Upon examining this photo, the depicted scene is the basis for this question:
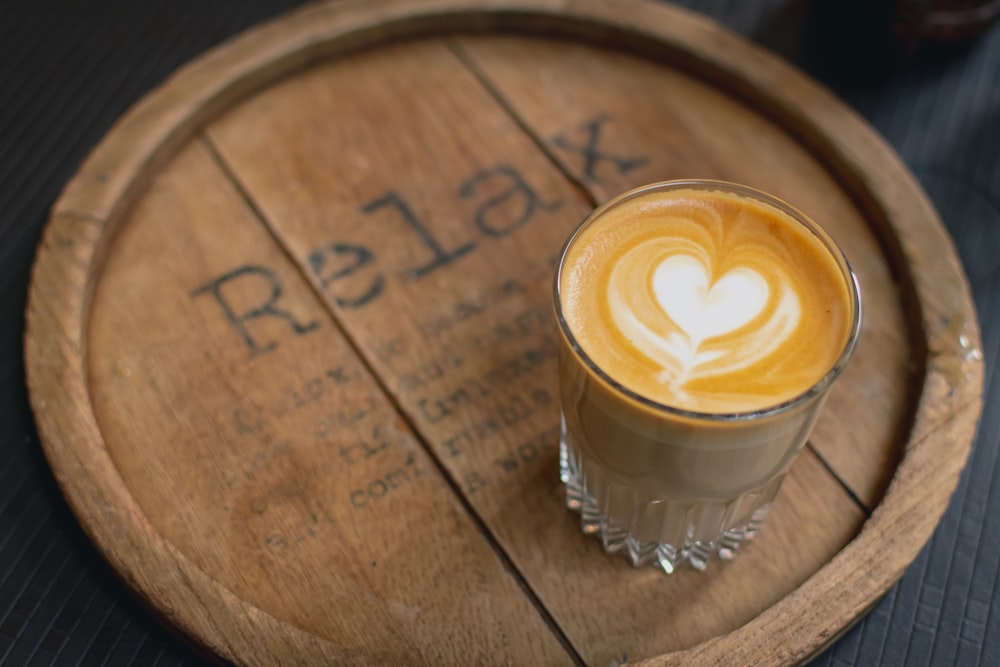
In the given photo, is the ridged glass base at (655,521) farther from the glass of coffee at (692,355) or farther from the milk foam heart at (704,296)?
the milk foam heart at (704,296)

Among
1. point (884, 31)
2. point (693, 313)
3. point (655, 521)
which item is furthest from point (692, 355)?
point (884, 31)

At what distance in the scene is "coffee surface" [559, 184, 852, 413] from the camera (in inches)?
27.6

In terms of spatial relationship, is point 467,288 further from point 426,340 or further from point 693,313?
point 693,313

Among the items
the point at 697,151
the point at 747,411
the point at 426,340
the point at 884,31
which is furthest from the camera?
the point at 884,31

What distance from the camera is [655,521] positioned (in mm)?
814

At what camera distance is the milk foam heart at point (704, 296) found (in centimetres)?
74

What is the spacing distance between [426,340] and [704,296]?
0.28 m

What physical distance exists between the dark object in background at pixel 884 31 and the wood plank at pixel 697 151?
0.84ft

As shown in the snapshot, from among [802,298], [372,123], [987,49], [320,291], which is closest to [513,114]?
[372,123]

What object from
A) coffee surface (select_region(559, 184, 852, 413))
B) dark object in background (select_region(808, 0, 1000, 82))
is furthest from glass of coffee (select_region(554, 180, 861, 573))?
dark object in background (select_region(808, 0, 1000, 82))

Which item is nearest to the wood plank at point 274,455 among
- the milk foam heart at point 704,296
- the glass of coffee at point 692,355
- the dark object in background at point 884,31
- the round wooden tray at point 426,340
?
the round wooden tray at point 426,340

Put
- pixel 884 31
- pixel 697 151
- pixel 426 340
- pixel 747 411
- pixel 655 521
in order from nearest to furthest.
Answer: pixel 747 411
pixel 655 521
pixel 426 340
pixel 697 151
pixel 884 31

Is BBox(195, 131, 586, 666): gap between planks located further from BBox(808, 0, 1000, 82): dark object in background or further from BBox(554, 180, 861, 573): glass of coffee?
BBox(808, 0, 1000, 82): dark object in background

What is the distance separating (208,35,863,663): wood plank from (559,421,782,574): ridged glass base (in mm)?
14
